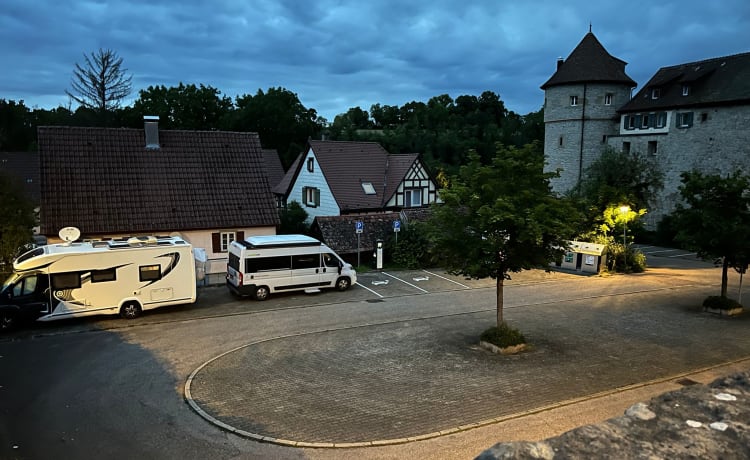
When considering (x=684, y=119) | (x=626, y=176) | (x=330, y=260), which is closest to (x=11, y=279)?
A: (x=330, y=260)

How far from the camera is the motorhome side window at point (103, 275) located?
16.8 meters

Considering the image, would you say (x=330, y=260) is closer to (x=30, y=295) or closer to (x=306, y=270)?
A: (x=306, y=270)

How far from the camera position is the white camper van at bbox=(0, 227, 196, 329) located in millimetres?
15945

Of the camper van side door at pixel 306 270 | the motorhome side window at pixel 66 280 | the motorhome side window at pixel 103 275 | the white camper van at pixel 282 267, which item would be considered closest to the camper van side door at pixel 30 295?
the motorhome side window at pixel 66 280

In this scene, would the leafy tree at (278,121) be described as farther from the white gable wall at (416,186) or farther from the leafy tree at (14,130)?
the white gable wall at (416,186)

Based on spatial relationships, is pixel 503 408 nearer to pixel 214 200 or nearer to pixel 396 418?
pixel 396 418

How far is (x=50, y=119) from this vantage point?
7250 centimetres

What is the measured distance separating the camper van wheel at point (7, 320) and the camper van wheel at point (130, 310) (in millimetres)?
2932

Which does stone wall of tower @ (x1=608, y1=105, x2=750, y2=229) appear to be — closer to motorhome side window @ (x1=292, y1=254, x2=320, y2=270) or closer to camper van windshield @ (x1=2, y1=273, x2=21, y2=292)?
motorhome side window @ (x1=292, y1=254, x2=320, y2=270)

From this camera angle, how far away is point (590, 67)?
1828 inches

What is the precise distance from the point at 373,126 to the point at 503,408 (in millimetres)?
83787

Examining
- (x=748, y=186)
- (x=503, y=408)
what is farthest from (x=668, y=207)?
(x=503, y=408)

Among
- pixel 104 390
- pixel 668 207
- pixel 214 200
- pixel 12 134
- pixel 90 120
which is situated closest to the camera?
pixel 104 390

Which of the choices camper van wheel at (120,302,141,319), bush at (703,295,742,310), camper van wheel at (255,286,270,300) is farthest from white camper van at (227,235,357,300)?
bush at (703,295,742,310)
